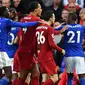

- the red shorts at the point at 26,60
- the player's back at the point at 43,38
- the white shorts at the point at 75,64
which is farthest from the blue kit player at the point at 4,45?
the white shorts at the point at 75,64

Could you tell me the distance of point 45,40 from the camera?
1114 centimetres

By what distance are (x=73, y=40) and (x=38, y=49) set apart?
0.81 metres

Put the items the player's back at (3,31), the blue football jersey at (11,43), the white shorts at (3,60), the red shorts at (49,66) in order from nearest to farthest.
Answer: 1. the player's back at (3,31)
2. the white shorts at (3,60)
3. the red shorts at (49,66)
4. the blue football jersey at (11,43)

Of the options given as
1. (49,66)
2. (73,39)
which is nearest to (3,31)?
(49,66)

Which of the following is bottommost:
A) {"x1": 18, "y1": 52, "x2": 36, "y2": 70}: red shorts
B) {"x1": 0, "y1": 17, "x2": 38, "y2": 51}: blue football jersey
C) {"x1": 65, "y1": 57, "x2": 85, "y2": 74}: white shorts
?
{"x1": 65, "y1": 57, "x2": 85, "y2": 74}: white shorts

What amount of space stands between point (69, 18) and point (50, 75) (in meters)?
1.35

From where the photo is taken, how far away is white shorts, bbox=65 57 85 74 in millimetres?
11500

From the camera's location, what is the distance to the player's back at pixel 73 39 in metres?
11.4

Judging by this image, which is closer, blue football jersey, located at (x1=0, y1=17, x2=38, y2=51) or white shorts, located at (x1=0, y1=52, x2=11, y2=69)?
blue football jersey, located at (x1=0, y1=17, x2=38, y2=51)

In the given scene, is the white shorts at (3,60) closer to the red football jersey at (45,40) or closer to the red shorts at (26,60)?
the red shorts at (26,60)

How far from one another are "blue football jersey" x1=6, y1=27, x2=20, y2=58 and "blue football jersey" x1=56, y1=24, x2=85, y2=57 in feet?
4.01

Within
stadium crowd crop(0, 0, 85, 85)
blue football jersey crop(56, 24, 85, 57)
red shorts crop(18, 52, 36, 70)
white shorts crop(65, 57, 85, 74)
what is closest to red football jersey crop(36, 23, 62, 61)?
stadium crowd crop(0, 0, 85, 85)

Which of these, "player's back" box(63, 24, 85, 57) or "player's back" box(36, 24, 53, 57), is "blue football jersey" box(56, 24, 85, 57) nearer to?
"player's back" box(63, 24, 85, 57)

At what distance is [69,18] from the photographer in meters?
11.4
